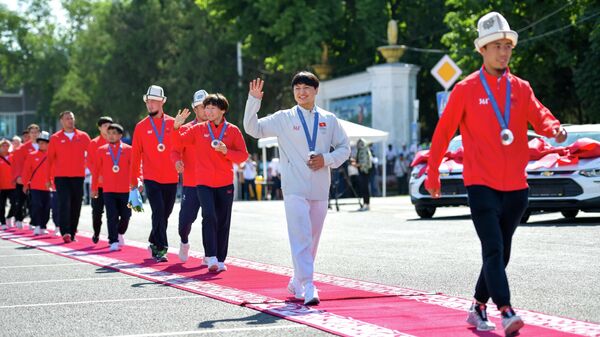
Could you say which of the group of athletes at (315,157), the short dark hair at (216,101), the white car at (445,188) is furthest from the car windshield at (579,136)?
the short dark hair at (216,101)

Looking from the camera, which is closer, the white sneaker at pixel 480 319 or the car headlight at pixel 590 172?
the white sneaker at pixel 480 319

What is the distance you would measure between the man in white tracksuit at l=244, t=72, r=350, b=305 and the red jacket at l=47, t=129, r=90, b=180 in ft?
31.6

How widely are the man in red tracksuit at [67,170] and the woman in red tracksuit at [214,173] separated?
636cm

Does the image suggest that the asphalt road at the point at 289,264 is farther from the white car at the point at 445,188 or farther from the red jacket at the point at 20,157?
the red jacket at the point at 20,157

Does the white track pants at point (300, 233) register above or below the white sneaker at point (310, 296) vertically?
above

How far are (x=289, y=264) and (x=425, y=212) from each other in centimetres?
1044

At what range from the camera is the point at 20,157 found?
79.7 ft

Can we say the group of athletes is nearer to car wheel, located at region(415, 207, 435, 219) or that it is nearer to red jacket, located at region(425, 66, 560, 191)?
red jacket, located at region(425, 66, 560, 191)

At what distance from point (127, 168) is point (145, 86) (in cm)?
5249

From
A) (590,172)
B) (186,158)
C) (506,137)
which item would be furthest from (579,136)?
(506,137)

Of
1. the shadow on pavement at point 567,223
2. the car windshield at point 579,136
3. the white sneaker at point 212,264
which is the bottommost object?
the white sneaker at point 212,264

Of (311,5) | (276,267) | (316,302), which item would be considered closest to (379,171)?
(311,5)

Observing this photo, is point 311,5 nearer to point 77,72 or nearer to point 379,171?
point 379,171

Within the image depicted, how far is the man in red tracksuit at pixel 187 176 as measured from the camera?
13836mm
